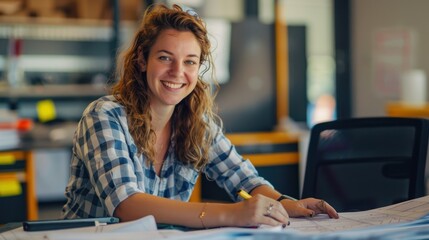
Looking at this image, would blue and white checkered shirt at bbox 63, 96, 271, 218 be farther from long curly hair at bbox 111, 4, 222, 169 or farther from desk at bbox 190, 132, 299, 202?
desk at bbox 190, 132, 299, 202

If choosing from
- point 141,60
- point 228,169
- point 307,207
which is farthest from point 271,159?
point 307,207

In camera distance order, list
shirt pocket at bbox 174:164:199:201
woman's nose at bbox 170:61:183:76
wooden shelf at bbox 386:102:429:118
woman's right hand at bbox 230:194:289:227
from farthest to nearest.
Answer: wooden shelf at bbox 386:102:429:118 < shirt pocket at bbox 174:164:199:201 < woman's nose at bbox 170:61:183:76 < woman's right hand at bbox 230:194:289:227

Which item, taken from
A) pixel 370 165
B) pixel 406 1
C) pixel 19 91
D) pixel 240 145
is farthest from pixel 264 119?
pixel 370 165

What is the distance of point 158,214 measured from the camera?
1.41 metres

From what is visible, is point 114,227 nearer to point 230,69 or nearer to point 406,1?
point 230,69

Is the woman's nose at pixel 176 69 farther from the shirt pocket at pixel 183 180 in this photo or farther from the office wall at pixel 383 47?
the office wall at pixel 383 47

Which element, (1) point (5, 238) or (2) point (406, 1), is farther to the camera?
(2) point (406, 1)

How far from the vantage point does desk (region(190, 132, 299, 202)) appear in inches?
163

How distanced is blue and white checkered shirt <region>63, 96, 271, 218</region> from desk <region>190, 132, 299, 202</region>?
7.31 feet

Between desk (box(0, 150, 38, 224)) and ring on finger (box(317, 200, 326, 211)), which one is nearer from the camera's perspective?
ring on finger (box(317, 200, 326, 211))

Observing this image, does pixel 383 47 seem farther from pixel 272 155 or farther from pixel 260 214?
pixel 260 214

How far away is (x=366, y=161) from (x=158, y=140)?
64cm

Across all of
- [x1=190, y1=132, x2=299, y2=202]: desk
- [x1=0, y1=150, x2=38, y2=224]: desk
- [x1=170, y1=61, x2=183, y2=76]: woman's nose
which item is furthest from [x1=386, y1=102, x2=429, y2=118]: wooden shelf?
[x1=170, y1=61, x2=183, y2=76]: woman's nose

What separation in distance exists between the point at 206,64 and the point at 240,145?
235 centimetres
